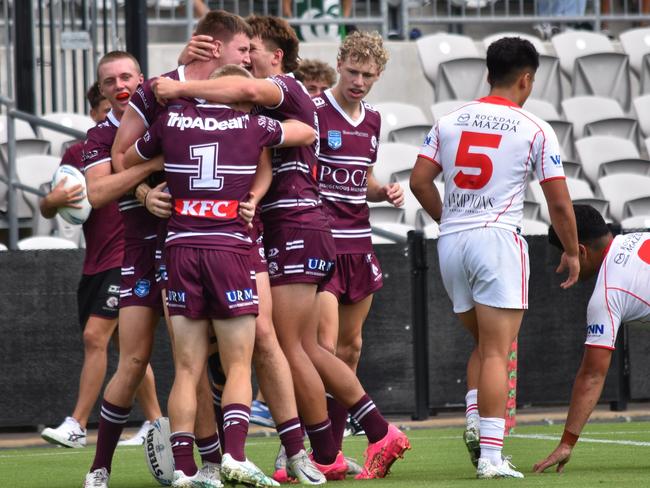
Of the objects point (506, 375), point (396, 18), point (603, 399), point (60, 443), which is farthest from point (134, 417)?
point (396, 18)

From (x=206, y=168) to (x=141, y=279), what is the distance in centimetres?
77

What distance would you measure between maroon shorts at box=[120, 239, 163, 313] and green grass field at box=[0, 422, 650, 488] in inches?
38.3

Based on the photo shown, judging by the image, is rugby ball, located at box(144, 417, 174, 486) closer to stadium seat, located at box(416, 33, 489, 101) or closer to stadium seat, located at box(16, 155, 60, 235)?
stadium seat, located at box(16, 155, 60, 235)

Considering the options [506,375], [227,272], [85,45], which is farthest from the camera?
[85,45]

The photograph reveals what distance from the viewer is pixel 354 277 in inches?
309

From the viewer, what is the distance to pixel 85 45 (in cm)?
1402

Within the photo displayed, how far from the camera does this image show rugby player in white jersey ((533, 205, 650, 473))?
22.4 ft

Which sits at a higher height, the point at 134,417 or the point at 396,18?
the point at 396,18

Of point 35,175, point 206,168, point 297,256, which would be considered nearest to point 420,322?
point 35,175

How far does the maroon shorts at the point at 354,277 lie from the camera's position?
782cm

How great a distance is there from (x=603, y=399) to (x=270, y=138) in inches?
214

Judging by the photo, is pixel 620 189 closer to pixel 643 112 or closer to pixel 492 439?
pixel 643 112

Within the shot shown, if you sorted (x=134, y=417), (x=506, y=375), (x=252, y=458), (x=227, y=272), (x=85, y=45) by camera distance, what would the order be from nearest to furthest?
(x=227, y=272) → (x=506, y=375) → (x=252, y=458) → (x=134, y=417) → (x=85, y=45)

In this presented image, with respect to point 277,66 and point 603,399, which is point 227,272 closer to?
point 277,66
